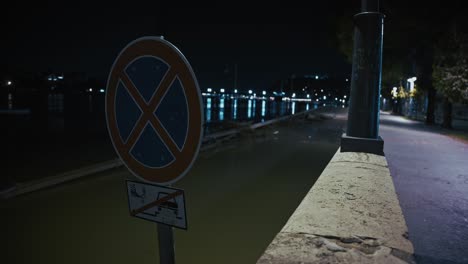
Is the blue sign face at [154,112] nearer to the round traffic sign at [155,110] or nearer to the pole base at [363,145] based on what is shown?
the round traffic sign at [155,110]

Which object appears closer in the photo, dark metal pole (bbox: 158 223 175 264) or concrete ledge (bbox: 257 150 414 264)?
dark metal pole (bbox: 158 223 175 264)

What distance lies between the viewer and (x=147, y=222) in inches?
257

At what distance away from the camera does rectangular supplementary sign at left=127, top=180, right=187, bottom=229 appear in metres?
2.08

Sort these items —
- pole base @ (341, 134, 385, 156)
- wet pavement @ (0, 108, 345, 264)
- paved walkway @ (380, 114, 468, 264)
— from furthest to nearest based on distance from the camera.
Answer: pole base @ (341, 134, 385, 156) → wet pavement @ (0, 108, 345, 264) → paved walkway @ (380, 114, 468, 264)

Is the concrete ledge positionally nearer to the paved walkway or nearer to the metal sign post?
the paved walkway

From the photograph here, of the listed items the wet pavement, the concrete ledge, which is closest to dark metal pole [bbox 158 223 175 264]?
the concrete ledge

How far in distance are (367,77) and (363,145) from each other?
159cm

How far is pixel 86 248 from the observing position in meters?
5.56

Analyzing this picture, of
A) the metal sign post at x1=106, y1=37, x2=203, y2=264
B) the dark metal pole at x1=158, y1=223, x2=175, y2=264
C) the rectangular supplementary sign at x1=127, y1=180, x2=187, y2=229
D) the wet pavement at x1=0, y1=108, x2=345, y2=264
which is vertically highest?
the metal sign post at x1=106, y1=37, x2=203, y2=264

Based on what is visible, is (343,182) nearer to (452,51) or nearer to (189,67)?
(189,67)

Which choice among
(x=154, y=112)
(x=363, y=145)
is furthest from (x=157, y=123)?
(x=363, y=145)

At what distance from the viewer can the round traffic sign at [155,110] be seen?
201 cm

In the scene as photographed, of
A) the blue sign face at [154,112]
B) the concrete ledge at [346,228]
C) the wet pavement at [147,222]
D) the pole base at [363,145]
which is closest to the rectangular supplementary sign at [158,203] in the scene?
the blue sign face at [154,112]

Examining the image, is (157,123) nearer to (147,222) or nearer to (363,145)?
(147,222)
